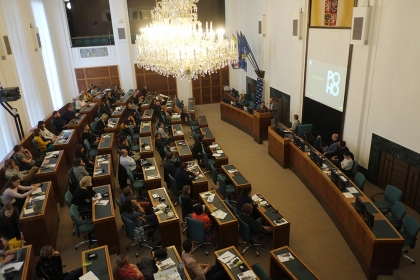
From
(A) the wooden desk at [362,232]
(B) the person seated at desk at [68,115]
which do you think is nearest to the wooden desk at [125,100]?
(B) the person seated at desk at [68,115]

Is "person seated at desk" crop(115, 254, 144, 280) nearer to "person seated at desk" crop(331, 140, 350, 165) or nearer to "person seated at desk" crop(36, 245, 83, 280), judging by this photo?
"person seated at desk" crop(36, 245, 83, 280)

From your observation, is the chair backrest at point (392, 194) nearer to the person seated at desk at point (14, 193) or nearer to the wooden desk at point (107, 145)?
the wooden desk at point (107, 145)

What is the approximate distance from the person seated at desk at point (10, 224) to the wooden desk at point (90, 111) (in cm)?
735

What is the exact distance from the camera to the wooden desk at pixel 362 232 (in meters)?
5.36

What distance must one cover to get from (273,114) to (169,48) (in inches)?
203

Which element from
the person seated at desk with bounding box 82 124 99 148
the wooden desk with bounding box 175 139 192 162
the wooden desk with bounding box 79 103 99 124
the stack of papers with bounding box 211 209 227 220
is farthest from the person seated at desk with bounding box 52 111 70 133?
the stack of papers with bounding box 211 209 227 220

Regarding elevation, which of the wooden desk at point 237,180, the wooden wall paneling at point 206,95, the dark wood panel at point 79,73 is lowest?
the wooden wall paneling at point 206,95

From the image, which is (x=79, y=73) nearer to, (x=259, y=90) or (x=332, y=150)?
(x=259, y=90)

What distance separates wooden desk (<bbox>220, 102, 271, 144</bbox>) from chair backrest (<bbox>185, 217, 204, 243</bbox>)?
6388 millimetres

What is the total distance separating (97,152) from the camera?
33.5 feet

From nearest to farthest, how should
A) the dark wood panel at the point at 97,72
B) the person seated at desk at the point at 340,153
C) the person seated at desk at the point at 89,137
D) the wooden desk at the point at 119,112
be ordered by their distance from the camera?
the person seated at desk at the point at 340,153 < the person seated at desk at the point at 89,137 < the wooden desk at the point at 119,112 < the dark wood panel at the point at 97,72

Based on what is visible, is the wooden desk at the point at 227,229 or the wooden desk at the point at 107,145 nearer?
the wooden desk at the point at 227,229

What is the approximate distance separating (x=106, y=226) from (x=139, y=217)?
0.64m

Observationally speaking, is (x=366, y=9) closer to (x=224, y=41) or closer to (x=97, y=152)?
(x=224, y=41)
